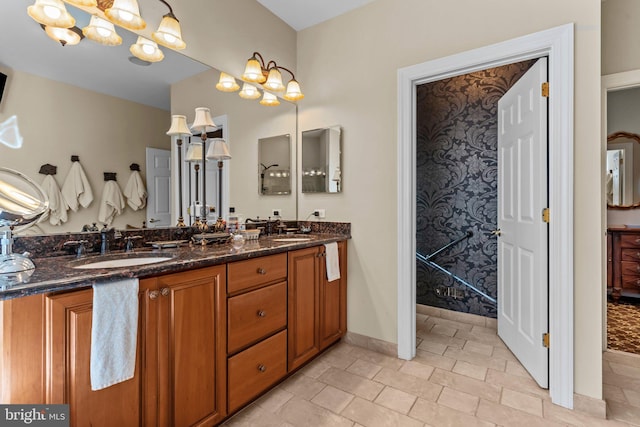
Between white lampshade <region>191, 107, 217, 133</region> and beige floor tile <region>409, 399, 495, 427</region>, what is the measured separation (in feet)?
7.28

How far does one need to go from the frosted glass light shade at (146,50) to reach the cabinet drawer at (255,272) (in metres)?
1.35

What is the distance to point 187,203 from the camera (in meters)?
2.12

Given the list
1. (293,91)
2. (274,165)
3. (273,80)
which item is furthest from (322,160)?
(273,80)

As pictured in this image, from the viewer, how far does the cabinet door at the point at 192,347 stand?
1.30 m

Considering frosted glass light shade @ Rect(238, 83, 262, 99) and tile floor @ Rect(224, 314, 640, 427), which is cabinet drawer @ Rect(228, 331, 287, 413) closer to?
tile floor @ Rect(224, 314, 640, 427)

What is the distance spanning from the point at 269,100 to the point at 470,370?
2634 mm

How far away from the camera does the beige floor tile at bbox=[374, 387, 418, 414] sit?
5.79 ft

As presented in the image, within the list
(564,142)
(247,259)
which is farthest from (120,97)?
(564,142)

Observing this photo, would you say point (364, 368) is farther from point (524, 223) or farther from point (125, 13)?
point (125, 13)

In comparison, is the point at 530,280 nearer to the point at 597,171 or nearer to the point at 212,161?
the point at 597,171

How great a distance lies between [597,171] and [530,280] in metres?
0.79

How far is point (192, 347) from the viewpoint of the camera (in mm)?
1399

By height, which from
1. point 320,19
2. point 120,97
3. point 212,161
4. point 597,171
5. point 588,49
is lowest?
point 597,171

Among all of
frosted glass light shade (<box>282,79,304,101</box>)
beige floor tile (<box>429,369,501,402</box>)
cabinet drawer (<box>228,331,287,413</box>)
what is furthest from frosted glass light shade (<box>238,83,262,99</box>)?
beige floor tile (<box>429,369,501,402</box>)
